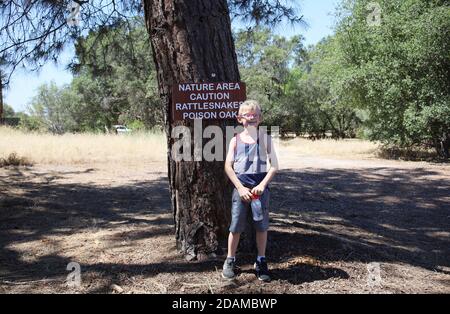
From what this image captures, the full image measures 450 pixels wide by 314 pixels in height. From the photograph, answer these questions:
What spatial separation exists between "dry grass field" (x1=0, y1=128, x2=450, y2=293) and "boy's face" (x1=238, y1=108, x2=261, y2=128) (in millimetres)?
1106

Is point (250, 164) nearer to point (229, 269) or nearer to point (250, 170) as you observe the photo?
point (250, 170)

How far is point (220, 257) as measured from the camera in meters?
3.61

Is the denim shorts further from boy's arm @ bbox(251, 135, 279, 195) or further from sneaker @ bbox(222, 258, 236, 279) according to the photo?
sneaker @ bbox(222, 258, 236, 279)

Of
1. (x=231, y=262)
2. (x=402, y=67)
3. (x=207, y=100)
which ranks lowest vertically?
(x=231, y=262)

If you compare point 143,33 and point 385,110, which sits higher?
point 143,33

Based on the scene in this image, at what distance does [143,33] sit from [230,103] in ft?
17.4

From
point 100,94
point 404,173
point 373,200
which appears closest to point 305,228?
point 373,200

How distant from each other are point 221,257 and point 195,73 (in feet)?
4.90

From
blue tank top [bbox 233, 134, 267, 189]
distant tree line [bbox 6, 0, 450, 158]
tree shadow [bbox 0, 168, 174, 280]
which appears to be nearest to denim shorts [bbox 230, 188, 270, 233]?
blue tank top [bbox 233, 134, 267, 189]

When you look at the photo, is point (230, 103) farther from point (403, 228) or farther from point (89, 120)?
point (89, 120)

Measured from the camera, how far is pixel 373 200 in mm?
7555

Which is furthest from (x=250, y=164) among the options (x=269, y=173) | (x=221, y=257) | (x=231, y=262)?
(x=221, y=257)

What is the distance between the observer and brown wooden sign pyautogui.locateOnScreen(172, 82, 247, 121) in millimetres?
3527

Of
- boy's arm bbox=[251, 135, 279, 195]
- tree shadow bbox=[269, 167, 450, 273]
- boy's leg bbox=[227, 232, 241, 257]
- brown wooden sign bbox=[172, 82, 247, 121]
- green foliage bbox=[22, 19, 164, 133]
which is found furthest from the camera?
green foliage bbox=[22, 19, 164, 133]
